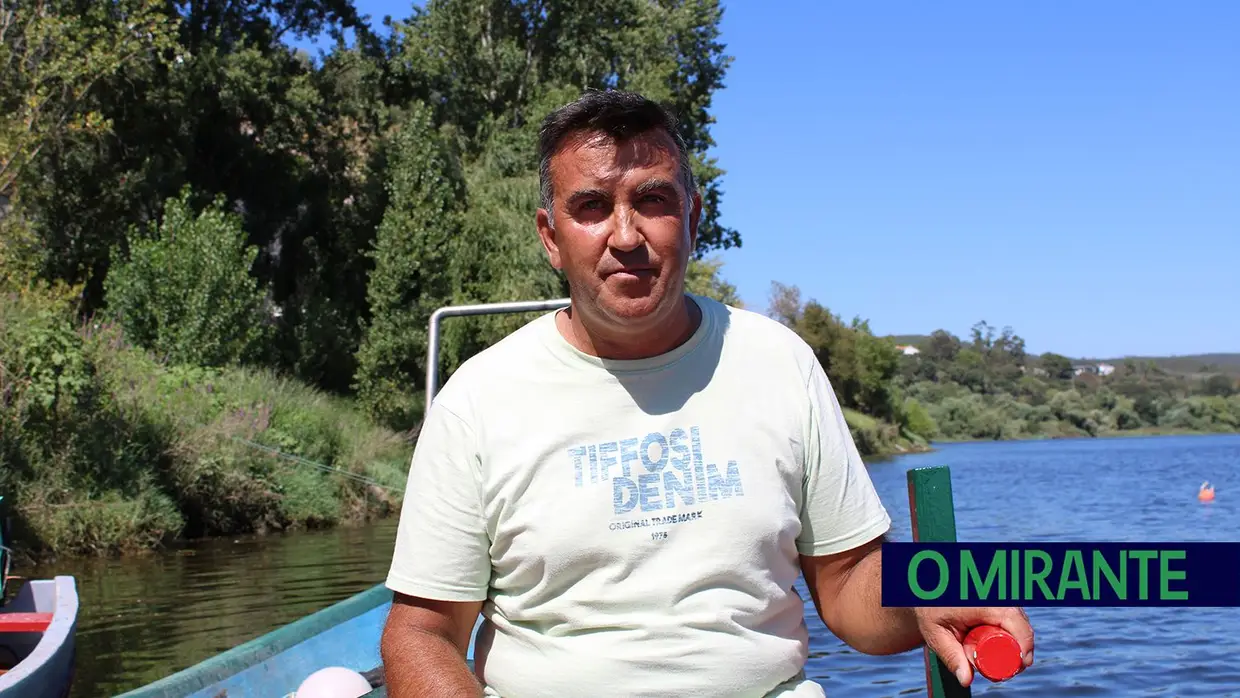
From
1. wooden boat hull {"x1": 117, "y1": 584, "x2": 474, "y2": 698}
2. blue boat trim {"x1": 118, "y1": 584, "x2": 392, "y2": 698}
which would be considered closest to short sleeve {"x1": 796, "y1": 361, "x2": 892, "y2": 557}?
blue boat trim {"x1": 118, "y1": 584, "x2": 392, "y2": 698}

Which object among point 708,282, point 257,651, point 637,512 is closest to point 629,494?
point 637,512

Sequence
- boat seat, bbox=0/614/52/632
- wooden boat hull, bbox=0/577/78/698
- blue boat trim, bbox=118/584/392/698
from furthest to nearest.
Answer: boat seat, bbox=0/614/52/632, wooden boat hull, bbox=0/577/78/698, blue boat trim, bbox=118/584/392/698

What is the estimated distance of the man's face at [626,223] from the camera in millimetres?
2287

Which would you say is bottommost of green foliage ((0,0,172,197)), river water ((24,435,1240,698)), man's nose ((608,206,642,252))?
river water ((24,435,1240,698))

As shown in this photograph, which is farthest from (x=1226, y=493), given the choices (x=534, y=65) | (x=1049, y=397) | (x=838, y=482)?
(x=1049, y=397)

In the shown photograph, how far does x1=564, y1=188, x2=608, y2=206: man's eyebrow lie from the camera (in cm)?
231

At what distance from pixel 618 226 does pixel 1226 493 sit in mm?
30722

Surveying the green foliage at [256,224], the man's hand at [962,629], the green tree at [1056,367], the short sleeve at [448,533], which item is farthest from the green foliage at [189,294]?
the green tree at [1056,367]

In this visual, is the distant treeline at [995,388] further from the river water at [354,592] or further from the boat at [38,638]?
the boat at [38,638]

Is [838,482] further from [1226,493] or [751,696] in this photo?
[1226,493]

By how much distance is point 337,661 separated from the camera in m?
6.51

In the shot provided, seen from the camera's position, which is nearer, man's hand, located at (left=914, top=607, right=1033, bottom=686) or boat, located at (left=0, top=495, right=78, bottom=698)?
man's hand, located at (left=914, top=607, right=1033, bottom=686)

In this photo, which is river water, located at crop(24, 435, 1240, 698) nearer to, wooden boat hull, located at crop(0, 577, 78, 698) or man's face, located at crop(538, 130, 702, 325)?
Result: wooden boat hull, located at crop(0, 577, 78, 698)

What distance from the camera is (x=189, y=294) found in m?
24.7
